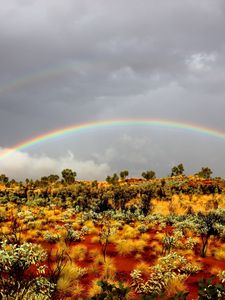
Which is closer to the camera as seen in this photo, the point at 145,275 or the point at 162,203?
the point at 145,275

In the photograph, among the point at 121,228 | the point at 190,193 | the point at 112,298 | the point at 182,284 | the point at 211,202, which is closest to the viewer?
the point at 112,298

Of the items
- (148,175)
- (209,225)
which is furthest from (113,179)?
(209,225)

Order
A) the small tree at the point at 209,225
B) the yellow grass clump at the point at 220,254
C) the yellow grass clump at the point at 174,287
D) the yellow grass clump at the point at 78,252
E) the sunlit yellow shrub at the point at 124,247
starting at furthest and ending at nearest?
1. the small tree at the point at 209,225
2. the sunlit yellow shrub at the point at 124,247
3. the yellow grass clump at the point at 220,254
4. the yellow grass clump at the point at 78,252
5. the yellow grass clump at the point at 174,287

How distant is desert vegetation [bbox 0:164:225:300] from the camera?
970 cm

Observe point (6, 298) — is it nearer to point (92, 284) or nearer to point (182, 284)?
point (92, 284)

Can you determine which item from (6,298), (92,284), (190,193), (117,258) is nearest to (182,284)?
(92,284)

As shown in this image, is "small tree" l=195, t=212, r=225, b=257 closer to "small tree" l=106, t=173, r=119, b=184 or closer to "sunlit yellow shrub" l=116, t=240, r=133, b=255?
"sunlit yellow shrub" l=116, t=240, r=133, b=255

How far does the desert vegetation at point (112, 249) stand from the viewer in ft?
31.8

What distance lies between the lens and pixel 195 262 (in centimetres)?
1630

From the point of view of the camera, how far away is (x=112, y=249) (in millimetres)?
19047

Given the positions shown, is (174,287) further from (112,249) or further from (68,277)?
(112,249)

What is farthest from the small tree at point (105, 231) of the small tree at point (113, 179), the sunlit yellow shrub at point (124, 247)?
the small tree at point (113, 179)

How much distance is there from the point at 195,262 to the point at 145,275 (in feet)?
10.0

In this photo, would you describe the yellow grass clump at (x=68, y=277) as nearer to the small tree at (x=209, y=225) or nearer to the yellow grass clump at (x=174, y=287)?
the yellow grass clump at (x=174, y=287)
